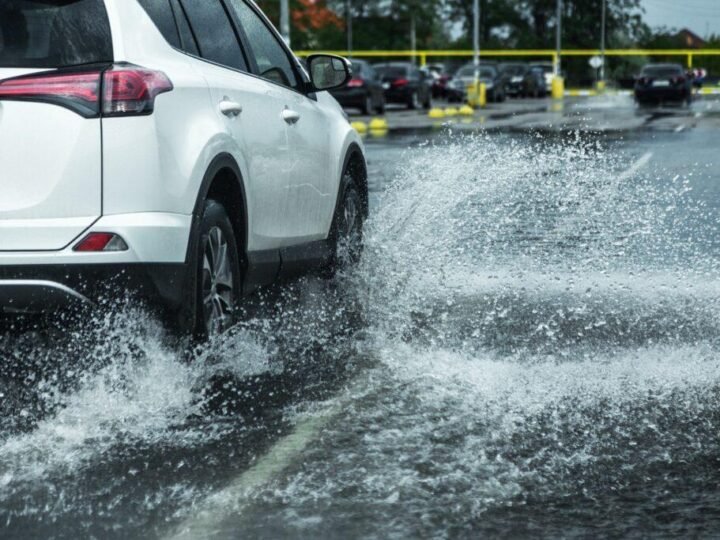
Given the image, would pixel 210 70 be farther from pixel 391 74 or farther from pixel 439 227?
pixel 391 74

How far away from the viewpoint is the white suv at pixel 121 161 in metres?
4.78

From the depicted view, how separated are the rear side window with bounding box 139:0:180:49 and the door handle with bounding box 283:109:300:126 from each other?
96cm

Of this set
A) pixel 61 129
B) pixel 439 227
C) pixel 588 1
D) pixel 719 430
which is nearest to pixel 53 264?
pixel 61 129

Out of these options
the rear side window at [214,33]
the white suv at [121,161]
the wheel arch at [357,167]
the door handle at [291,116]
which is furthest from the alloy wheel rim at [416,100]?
the white suv at [121,161]

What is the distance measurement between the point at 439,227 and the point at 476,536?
17.1 ft

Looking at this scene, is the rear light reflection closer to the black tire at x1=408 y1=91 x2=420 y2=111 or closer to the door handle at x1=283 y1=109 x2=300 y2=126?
the door handle at x1=283 y1=109 x2=300 y2=126

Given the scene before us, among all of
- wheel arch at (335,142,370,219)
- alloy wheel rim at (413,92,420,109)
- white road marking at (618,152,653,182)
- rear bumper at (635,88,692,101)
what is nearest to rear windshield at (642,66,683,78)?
rear bumper at (635,88,692,101)

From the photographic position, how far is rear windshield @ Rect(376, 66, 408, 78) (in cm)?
4556

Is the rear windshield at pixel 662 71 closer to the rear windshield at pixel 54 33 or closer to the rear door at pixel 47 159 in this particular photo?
the rear windshield at pixel 54 33

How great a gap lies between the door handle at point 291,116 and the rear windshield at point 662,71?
44.3 meters

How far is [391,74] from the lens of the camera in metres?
45.6

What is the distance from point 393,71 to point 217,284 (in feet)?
134

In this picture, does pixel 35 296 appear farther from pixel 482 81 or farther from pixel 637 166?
pixel 482 81

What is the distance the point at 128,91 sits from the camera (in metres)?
4.92
